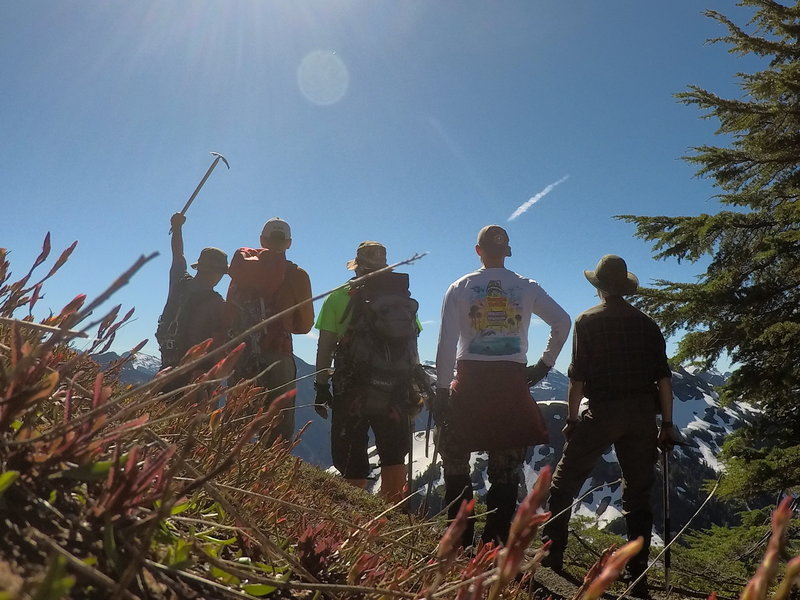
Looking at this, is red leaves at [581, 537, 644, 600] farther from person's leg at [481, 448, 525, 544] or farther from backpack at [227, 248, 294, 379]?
backpack at [227, 248, 294, 379]

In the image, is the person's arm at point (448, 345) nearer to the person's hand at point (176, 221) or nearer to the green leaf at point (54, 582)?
the person's hand at point (176, 221)

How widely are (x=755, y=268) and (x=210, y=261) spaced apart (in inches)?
320

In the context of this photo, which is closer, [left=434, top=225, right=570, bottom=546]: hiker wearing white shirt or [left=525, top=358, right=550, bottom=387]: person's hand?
[left=434, top=225, right=570, bottom=546]: hiker wearing white shirt

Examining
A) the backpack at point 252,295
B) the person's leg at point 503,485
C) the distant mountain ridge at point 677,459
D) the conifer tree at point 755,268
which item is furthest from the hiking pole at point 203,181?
the distant mountain ridge at point 677,459

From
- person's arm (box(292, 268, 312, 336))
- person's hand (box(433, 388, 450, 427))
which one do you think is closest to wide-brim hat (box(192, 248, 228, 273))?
person's arm (box(292, 268, 312, 336))

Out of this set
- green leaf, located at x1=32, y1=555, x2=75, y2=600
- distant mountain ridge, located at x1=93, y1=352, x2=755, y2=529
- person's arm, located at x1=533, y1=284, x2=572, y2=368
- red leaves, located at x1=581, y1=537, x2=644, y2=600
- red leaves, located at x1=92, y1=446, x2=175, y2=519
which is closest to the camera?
green leaf, located at x1=32, y1=555, x2=75, y2=600

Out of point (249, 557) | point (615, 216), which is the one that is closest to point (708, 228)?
point (615, 216)

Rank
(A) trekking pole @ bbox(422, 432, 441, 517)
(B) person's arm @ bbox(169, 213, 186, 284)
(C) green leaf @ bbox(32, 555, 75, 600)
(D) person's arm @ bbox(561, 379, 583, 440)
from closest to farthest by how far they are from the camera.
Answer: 1. (C) green leaf @ bbox(32, 555, 75, 600)
2. (A) trekking pole @ bbox(422, 432, 441, 517)
3. (D) person's arm @ bbox(561, 379, 583, 440)
4. (B) person's arm @ bbox(169, 213, 186, 284)

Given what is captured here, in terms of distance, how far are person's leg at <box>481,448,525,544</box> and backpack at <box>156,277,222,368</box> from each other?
132 inches

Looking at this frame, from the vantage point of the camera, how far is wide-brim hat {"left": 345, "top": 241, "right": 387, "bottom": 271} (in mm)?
5500

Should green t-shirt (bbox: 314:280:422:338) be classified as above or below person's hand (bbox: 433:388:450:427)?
above

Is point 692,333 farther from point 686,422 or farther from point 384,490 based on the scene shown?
point 686,422

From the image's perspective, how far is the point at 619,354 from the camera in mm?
4730

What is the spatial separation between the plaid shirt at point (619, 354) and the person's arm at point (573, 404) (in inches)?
3.2
